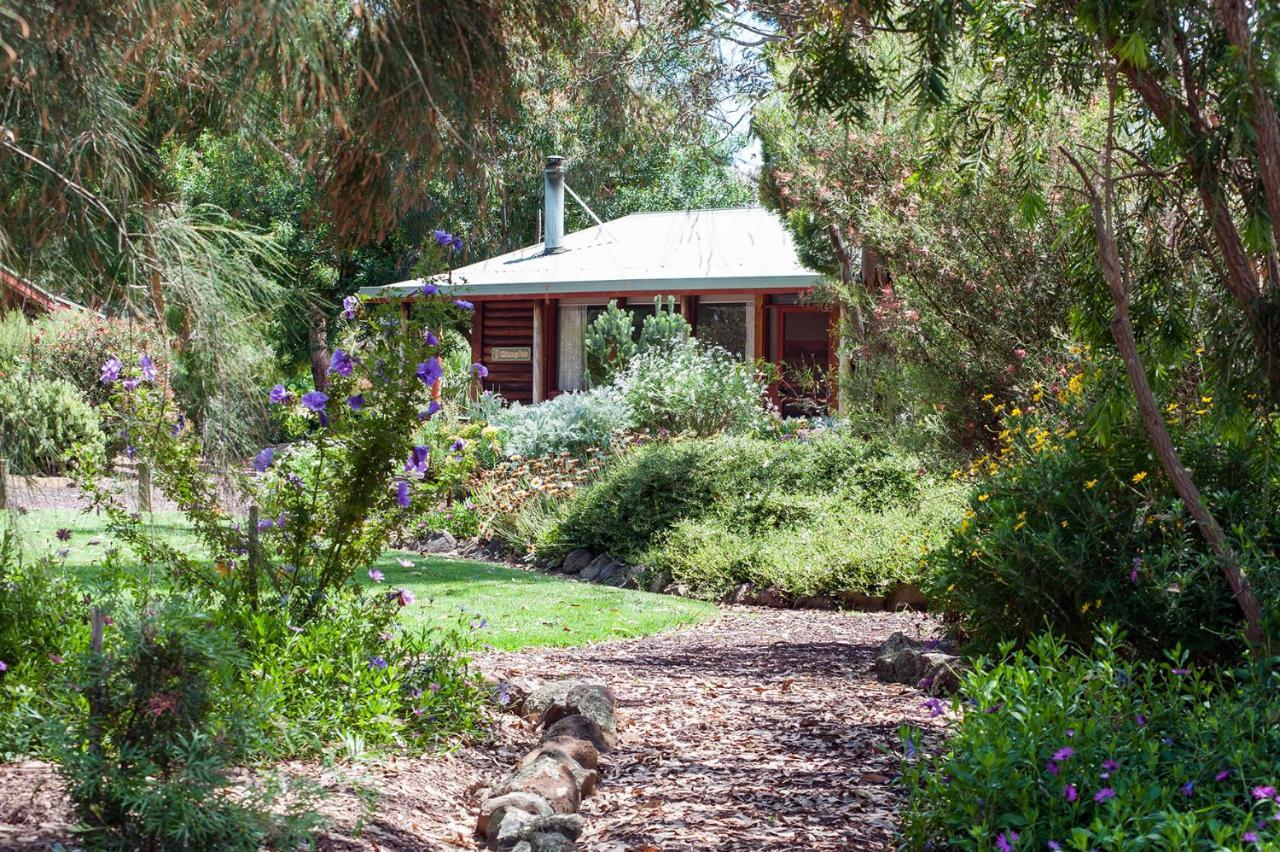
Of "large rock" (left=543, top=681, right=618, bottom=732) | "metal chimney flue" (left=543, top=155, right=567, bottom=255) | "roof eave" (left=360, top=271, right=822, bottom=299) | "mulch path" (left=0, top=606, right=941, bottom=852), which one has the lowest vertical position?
"mulch path" (left=0, top=606, right=941, bottom=852)

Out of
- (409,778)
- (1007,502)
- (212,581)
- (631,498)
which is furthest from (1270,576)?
(631,498)

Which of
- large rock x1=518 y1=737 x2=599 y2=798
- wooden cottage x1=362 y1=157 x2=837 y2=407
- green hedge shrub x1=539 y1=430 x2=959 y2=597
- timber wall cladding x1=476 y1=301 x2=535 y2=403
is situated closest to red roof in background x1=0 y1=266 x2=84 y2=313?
large rock x1=518 y1=737 x2=599 y2=798

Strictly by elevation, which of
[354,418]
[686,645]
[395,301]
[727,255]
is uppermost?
[727,255]

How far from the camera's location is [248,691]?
14.8 ft

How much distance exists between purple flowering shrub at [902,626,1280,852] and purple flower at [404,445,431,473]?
7.52ft

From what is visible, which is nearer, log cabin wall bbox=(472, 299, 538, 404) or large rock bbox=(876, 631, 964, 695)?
large rock bbox=(876, 631, 964, 695)

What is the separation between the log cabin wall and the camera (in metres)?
23.2

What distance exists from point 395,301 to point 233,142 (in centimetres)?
137

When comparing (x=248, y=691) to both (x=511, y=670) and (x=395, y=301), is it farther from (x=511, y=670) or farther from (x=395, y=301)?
(x=511, y=670)

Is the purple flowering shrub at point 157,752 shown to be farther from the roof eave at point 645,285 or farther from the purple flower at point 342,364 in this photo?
the roof eave at point 645,285

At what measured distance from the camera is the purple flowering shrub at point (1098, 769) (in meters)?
3.09

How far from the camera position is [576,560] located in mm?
11609

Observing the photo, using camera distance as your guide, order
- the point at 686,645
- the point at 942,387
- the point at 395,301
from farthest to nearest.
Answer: the point at 942,387, the point at 686,645, the point at 395,301

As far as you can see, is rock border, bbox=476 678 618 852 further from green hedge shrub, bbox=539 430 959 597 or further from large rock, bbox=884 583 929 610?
green hedge shrub, bbox=539 430 959 597
